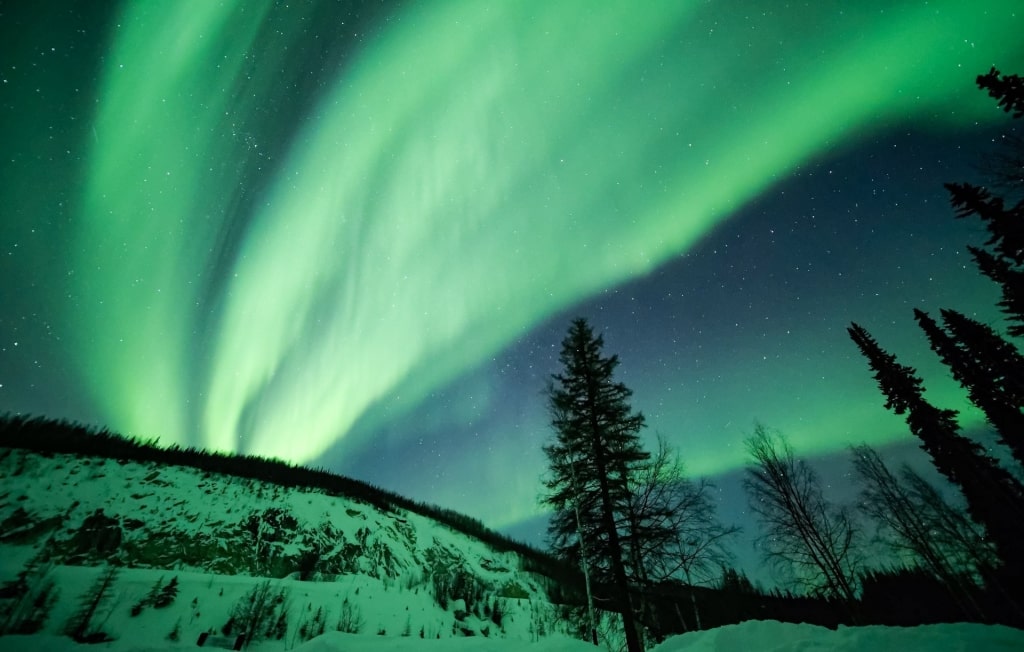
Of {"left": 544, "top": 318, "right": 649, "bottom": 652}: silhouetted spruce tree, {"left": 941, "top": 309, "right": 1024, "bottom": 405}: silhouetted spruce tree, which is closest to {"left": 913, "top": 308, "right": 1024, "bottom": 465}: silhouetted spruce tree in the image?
{"left": 941, "top": 309, "right": 1024, "bottom": 405}: silhouetted spruce tree

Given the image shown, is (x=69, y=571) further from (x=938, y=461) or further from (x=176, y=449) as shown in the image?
(x=938, y=461)

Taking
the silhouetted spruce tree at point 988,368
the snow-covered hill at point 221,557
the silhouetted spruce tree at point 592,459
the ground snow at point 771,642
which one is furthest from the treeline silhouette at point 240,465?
the silhouetted spruce tree at point 988,368

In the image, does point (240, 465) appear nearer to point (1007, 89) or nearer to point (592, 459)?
point (592, 459)

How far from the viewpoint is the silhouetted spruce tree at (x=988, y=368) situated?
17.7m

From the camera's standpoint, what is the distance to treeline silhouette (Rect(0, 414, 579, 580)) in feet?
60.9

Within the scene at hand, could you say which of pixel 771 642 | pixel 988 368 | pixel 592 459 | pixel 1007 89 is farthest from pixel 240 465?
pixel 988 368

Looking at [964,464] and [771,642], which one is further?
[964,464]

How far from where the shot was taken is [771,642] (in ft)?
18.8

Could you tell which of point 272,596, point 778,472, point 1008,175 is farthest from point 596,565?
point 1008,175

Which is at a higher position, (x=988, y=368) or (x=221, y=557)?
(x=988, y=368)

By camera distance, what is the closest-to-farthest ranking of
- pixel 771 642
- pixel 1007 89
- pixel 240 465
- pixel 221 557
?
1. pixel 771 642
2. pixel 1007 89
3. pixel 221 557
4. pixel 240 465

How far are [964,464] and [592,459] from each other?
769 inches

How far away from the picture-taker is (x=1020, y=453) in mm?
17797

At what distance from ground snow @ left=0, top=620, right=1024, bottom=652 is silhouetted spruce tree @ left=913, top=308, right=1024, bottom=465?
2143 cm
